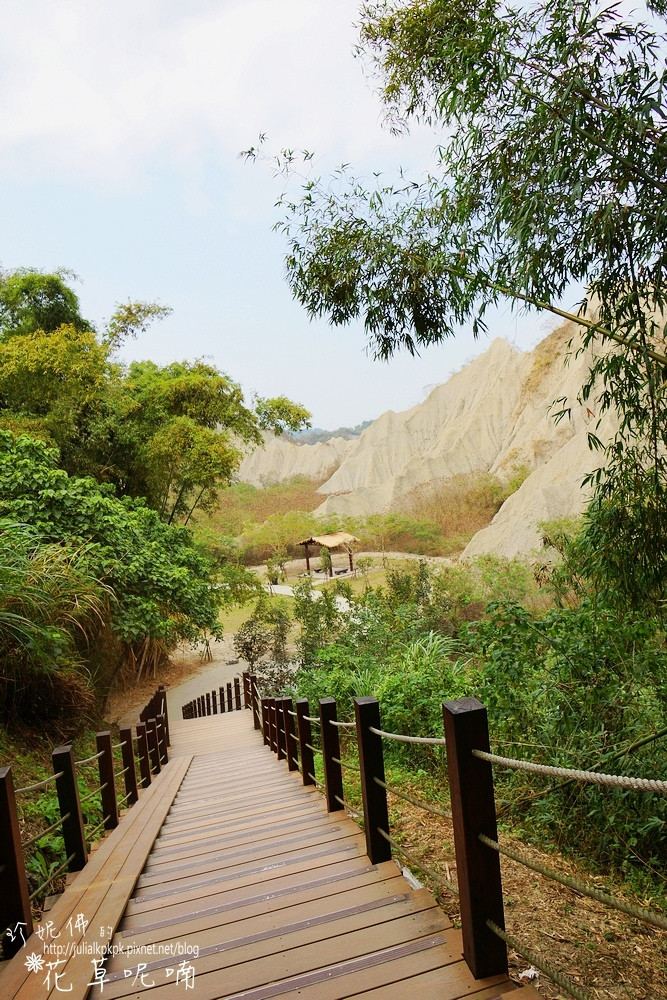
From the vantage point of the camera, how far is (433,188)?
457 cm

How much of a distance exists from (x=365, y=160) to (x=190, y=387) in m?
7.66

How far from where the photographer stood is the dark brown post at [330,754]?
2.93 m

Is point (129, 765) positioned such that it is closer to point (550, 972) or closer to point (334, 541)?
point (550, 972)

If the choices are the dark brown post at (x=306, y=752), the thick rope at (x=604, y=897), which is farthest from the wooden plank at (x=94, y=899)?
the thick rope at (x=604, y=897)

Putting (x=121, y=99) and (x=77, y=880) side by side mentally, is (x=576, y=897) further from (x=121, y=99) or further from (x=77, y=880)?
(x=121, y=99)

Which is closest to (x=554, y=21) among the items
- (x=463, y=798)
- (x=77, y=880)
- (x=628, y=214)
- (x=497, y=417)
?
(x=628, y=214)

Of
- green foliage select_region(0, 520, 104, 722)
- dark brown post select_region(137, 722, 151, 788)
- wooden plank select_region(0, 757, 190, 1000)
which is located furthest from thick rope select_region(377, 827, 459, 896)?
dark brown post select_region(137, 722, 151, 788)

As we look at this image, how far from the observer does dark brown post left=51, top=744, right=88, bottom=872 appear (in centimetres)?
261

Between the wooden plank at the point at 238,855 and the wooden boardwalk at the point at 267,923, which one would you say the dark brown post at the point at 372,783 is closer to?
the wooden boardwalk at the point at 267,923

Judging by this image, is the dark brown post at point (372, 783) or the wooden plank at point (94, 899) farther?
the dark brown post at point (372, 783)

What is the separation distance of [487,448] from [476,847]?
30.1 metres

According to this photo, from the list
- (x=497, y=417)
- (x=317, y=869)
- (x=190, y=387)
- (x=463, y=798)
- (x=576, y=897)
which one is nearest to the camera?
(x=463, y=798)

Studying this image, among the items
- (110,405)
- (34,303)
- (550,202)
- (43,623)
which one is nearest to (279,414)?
(110,405)

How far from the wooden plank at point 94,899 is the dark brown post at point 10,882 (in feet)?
0.19
